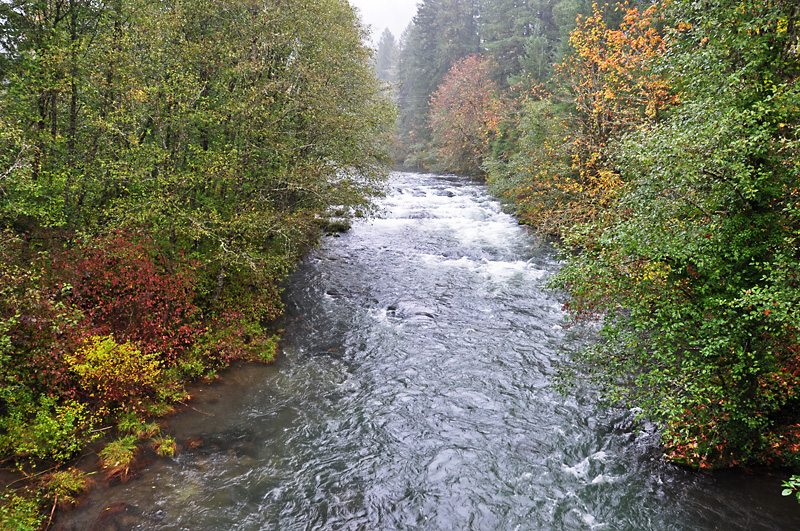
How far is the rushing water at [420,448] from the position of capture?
7.47 meters

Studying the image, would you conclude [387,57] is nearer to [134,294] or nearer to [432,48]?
[432,48]

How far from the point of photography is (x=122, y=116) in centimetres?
1062

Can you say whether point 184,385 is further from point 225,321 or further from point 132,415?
point 225,321

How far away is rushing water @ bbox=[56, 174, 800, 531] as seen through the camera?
7.47 m

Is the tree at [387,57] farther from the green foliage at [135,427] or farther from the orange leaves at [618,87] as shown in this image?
the green foliage at [135,427]

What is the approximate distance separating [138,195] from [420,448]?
10.1 metres

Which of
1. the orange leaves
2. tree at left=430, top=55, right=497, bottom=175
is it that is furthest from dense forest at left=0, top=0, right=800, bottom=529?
tree at left=430, top=55, right=497, bottom=175

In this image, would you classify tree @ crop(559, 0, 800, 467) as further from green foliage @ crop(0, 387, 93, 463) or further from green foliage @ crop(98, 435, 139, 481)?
green foliage @ crop(0, 387, 93, 463)

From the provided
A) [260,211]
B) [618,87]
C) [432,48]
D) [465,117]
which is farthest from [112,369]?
[432,48]

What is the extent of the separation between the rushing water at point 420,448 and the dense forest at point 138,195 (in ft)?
4.04

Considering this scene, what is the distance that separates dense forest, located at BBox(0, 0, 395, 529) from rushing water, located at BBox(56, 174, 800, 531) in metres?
1.23

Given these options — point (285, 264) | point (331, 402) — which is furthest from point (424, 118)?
point (331, 402)

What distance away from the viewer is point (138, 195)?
11695 millimetres

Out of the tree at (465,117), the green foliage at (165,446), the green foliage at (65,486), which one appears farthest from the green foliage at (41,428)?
the tree at (465,117)
